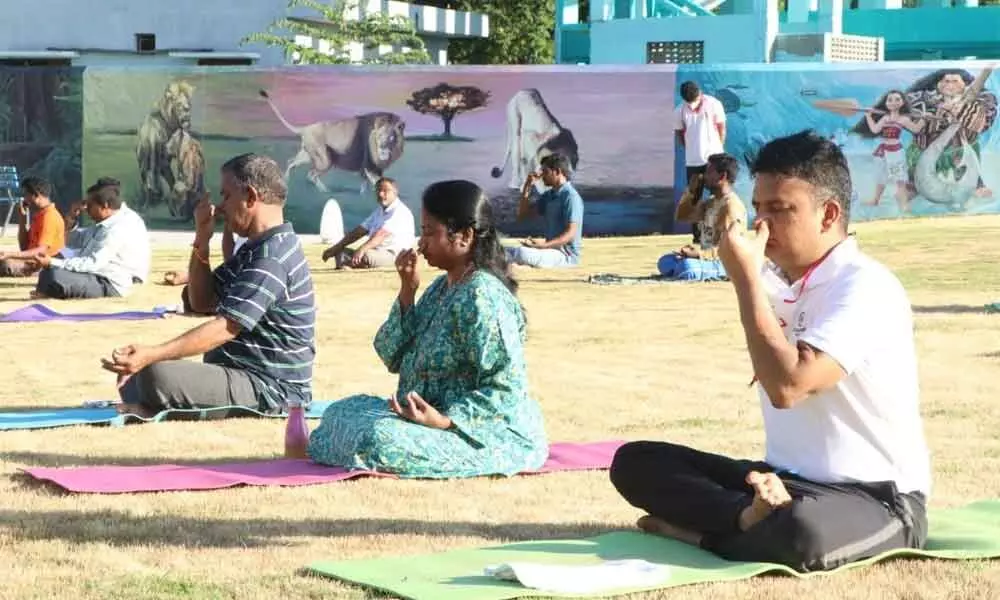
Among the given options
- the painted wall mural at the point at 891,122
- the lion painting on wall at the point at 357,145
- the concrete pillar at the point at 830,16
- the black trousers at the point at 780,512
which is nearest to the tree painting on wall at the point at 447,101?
the lion painting on wall at the point at 357,145

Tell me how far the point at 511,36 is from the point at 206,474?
3436 cm

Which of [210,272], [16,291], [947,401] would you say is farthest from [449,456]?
[16,291]

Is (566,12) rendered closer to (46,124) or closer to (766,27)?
(766,27)

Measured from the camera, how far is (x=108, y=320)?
1377 cm

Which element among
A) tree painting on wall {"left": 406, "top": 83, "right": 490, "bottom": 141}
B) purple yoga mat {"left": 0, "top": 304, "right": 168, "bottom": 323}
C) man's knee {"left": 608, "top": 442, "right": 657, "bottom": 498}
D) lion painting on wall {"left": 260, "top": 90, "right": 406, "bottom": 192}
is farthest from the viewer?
lion painting on wall {"left": 260, "top": 90, "right": 406, "bottom": 192}

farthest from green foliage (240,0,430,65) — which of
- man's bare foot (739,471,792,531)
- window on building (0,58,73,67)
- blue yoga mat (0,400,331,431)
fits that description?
man's bare foot (739,471,792,531)

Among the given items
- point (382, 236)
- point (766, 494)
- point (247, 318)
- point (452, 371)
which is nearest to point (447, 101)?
point (382, 236)

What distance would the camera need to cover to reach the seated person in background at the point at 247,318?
8055mm

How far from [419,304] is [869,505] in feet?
7.85

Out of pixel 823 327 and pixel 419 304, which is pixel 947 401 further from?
pixel 823 327

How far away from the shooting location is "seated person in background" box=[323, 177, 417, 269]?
1819 centimetres

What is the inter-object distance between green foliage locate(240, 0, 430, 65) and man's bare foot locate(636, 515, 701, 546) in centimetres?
2468

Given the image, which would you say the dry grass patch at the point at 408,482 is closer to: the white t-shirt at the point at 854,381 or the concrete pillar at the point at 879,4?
the white t-shirt at the point at 854,381

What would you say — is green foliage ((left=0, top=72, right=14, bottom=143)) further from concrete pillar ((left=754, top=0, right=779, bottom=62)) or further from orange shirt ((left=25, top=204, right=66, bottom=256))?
concrete pillar ((left=754, top=0, right=779, bottom=62))
